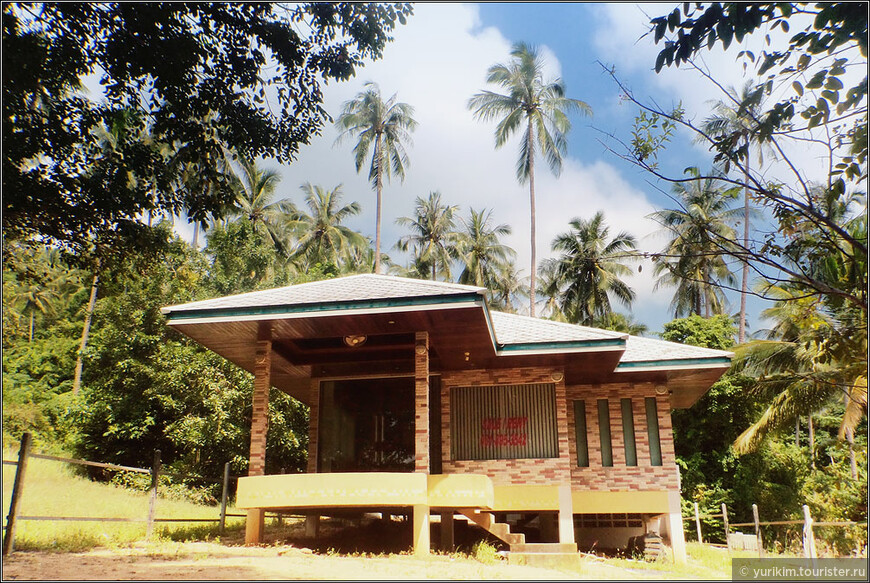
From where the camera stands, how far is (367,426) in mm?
14258

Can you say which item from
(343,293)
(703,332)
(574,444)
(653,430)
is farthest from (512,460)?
(703,332)

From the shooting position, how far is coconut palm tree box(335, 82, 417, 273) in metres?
34.2

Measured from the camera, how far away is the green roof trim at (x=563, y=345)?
12164 millimetres

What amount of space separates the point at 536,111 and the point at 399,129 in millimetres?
7256

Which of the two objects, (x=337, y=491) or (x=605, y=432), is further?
(x=605, y=432)

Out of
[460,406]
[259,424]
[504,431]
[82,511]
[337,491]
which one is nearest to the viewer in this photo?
[337,491]

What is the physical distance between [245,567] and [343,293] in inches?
183

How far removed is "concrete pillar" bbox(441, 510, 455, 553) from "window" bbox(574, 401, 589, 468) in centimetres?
344

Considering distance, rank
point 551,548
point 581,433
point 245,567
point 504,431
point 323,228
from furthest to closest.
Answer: point 323,228 < point 581,433 < point 504,431 < point 551,548 < point 245,567

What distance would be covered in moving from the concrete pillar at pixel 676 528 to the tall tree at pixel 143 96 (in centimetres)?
Result: 990

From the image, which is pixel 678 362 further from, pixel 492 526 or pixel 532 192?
pixel 532 192

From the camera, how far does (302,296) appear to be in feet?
37.9

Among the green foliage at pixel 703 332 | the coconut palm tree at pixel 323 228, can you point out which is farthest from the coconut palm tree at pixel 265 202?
the green foliage at pixel 703 332

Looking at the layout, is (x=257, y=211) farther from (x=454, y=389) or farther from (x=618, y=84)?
(x=618, y=84)
